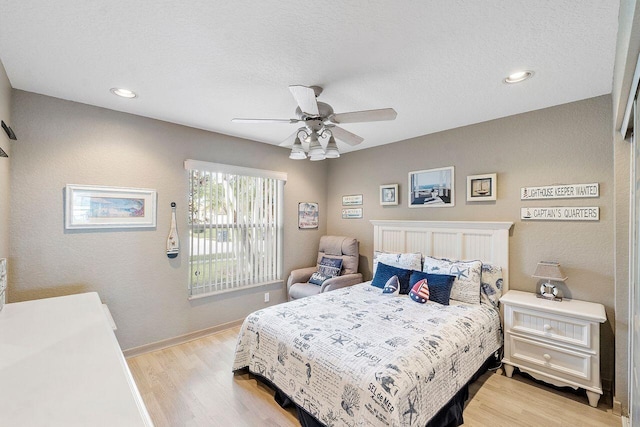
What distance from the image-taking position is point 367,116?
2088 millimetres

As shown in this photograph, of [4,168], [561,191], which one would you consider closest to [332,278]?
[561,191]

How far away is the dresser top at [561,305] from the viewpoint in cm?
221

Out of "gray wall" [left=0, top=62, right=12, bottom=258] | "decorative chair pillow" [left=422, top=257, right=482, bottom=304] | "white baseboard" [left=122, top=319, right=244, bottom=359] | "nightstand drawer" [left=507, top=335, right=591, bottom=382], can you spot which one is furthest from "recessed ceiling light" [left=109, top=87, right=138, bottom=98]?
"nightstand drawer" [left=507, top=335, right=591, bottom=382]

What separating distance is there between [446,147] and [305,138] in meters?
1.99

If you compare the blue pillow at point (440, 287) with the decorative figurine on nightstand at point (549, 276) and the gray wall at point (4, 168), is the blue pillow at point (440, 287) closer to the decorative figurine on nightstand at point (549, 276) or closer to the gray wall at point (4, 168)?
the decorative figurine on nightstand at point (549, 276)

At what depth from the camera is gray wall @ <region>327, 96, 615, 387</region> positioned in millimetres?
2445

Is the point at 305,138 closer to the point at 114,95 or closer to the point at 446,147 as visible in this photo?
the point at 114,95

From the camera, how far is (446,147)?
347 cm

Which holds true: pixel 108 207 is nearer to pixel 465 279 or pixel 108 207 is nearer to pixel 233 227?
pixel 233 227

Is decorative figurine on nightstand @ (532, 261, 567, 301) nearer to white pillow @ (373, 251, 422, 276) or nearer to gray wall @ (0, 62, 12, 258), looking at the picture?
white pillow @ (373, 251, 422, 276)

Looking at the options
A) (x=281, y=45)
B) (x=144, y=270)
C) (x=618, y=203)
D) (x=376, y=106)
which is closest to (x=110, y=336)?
(x=144, y=270)

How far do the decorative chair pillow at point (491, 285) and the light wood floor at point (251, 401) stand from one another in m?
0.67

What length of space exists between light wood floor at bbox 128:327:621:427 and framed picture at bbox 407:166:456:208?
1.90 m

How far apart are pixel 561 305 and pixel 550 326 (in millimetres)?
203
